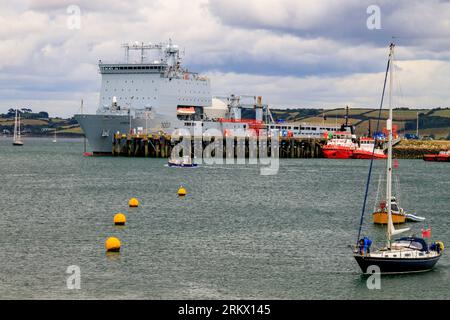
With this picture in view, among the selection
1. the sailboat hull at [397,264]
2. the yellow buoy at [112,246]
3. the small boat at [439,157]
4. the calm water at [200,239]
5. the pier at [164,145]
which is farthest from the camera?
the small boat at [439,157]

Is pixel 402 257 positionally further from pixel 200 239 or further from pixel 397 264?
pixel 200 239

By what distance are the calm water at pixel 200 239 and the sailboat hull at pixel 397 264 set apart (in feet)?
1.49

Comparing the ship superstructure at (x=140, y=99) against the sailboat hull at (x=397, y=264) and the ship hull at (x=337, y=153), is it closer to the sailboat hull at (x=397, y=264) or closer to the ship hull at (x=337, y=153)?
the ship hull at (x=337, y=153)

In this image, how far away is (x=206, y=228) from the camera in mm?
47969

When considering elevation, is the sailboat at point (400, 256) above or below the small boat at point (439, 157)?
below

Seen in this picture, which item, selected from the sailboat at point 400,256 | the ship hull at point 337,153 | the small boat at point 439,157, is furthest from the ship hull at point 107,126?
the sailboat at point 400,256

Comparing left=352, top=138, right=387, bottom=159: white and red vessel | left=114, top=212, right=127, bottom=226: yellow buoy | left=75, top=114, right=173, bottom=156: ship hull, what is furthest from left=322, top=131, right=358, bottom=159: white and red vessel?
left=114, top=212, right=127, bottom=226: yellow buoy

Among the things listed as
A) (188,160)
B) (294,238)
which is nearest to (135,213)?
(294,238)

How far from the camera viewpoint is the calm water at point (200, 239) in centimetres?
3241

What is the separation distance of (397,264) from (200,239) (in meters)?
12.5

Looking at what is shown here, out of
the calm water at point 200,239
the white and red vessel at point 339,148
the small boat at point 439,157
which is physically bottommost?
the calm water at point 200,239

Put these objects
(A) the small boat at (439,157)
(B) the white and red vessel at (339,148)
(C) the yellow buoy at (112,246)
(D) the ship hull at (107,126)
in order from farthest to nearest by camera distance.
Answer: (A) the small boat at (439,157)
(B) the white and red vessel at (339,148)
(D) the ship hull at (107,126)
(C) the yellow buoy at (112,246)

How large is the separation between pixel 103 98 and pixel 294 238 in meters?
84.4
